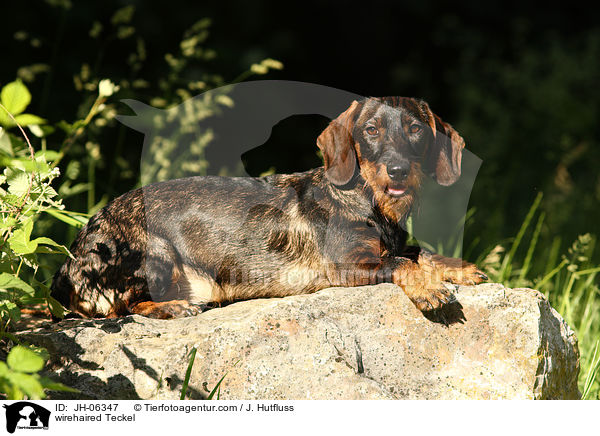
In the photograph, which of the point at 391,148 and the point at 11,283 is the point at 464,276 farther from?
the point at 11,283

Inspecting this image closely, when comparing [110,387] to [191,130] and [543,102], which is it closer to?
[191,130]

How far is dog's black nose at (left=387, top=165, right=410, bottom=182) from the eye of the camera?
3.20m

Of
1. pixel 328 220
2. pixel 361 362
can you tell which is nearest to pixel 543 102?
pixel 328 220

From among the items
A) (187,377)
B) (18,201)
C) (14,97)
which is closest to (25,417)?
(187,377)

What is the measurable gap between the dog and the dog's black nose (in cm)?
8

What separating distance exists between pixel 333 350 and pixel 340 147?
1083 millimetres

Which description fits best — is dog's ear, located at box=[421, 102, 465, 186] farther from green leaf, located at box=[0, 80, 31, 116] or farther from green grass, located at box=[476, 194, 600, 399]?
green leaf, located at box=[0, 80, 31, 116]

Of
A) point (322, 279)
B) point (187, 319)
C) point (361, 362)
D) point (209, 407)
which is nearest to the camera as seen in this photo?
point (209, 407)

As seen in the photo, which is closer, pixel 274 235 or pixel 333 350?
pixel 333 350

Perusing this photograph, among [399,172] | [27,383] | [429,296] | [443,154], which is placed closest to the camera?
[27,383]

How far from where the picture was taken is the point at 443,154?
3439mm

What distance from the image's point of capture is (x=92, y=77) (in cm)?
577

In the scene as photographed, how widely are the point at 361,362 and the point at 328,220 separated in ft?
2.73

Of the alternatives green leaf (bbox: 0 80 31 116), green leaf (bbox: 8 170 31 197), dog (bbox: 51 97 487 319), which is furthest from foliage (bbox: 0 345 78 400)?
dog (bbox: 51 97 487 319)
